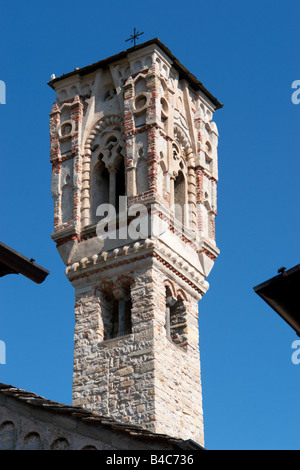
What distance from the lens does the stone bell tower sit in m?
24.6

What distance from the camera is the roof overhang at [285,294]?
1398cm

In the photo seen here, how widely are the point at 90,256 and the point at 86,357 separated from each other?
2342 mm

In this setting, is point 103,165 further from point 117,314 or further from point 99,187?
point 117,314

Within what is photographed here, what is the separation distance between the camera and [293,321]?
572 inches

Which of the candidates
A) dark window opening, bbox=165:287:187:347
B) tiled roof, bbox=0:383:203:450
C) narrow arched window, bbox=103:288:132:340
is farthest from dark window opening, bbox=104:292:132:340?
tiled roof, bbox=0:383:203:450

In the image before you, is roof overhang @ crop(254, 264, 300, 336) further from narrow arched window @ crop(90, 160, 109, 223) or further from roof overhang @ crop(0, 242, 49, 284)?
narrow arched window @ crop(90, 160, 109, 223)

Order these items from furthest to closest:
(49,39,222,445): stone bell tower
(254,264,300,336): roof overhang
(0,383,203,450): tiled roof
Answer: (49,39,222,445): stone bell tower, (254,264,300,336): roof overhang, (0,383,203,450): tiled roof

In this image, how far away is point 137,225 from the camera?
2605cm

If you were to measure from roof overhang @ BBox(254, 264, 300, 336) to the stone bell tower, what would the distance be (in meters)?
9.33

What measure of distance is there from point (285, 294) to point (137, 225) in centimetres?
1204

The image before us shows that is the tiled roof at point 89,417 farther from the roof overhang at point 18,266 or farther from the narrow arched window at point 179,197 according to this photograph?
Result: the narrow arched window at point 179,197

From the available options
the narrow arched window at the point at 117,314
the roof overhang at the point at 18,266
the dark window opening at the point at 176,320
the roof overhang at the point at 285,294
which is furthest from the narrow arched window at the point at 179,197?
the roof overhang at the point at 285,294
